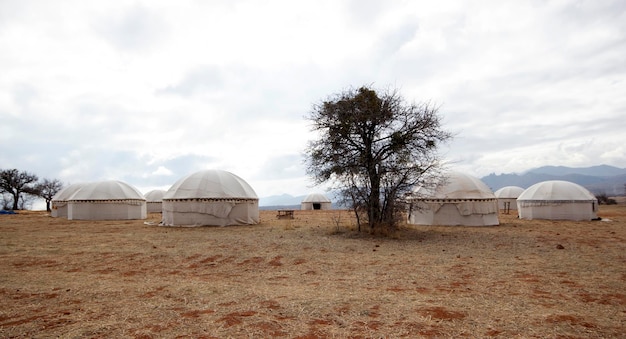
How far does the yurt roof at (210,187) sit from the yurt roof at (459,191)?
33.1 ft

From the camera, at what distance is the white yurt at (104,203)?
27109 mm

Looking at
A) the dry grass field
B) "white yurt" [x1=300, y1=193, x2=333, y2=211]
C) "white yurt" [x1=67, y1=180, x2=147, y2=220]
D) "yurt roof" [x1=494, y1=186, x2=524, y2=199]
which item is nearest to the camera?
the dry grass field

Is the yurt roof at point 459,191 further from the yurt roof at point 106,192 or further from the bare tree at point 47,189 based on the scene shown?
the bare tree at point 47,189

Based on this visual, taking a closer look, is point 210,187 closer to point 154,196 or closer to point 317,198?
point 154,196

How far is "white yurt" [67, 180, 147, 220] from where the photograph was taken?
2711 centimetres

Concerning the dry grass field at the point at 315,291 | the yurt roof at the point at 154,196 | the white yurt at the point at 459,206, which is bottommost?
the dry grass field at the point at 315,291

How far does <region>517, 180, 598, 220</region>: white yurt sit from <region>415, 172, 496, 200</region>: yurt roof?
610cm

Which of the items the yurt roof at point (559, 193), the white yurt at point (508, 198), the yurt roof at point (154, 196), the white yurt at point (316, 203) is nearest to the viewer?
the yurt roof at point (559, 193)

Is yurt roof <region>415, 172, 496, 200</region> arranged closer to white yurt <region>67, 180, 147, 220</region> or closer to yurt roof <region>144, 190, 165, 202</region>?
white yurt <region>67, 180, 147, 220</region>

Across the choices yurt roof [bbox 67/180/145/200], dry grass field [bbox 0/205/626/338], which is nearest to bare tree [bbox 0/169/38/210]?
yurt roof [bbox 67/180/145/200]

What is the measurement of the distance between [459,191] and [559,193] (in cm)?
877

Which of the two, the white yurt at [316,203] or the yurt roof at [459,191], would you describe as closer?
the yurt roof at [459,191]

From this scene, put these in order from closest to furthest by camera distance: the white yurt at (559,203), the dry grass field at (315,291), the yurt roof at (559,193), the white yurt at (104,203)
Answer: the dry grass field at (315,291)
the white yurt at (559,203)
the yurt roof at (559,193)
the white yurt at (104,203)

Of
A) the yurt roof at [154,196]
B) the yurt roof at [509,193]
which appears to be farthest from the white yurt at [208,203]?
the yurt roof at [509,193]
